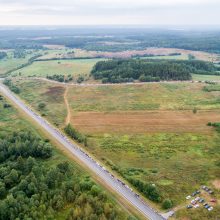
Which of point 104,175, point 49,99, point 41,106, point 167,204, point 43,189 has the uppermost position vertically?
point 49,99

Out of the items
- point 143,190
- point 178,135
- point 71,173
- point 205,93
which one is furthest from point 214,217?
point 205,93

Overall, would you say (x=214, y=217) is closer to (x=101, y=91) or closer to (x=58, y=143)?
(x=58, y=143)

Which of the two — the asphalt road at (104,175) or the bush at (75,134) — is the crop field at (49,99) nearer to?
the asphalt road at (104,175)

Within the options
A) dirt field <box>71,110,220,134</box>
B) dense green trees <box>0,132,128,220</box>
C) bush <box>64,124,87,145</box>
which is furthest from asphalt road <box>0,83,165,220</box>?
dirt field <box>71,110,220,134</box>

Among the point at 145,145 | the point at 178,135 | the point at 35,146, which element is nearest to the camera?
the point at 35,146

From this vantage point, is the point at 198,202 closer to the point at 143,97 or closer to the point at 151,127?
the point at 151,127

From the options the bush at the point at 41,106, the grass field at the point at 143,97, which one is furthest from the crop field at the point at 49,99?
the grass field at the point at 143,97

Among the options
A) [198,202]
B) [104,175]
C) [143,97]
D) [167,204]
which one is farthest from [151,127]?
[167,204]
